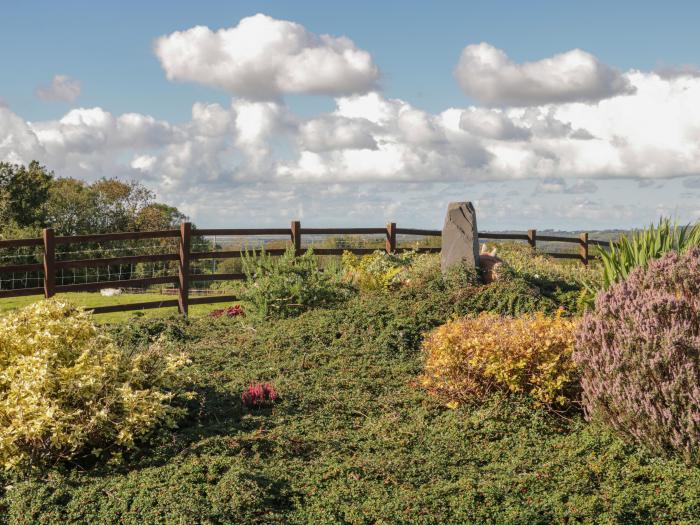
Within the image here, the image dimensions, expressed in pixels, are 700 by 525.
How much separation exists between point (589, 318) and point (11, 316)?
16.3 feet

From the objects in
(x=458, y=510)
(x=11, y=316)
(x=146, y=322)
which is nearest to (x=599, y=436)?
(x=458, y=510)

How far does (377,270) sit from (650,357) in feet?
24.8

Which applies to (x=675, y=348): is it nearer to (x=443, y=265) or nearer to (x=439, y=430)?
(x=439, y=430)

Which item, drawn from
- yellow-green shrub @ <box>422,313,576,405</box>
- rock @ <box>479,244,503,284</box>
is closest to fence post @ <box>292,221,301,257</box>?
rock @ <box>479,244,503,284</box>

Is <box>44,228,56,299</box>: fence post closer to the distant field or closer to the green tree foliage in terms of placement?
the distant field

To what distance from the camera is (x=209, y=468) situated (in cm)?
493

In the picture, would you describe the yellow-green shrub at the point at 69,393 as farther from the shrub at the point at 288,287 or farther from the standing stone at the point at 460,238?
the standing stone at the point at 460,238

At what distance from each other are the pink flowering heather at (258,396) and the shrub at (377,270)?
187 inches

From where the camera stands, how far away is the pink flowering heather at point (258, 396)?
6439mm

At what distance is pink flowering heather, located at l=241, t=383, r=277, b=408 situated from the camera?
6.44 metres

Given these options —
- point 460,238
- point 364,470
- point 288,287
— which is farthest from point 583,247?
point 364,470

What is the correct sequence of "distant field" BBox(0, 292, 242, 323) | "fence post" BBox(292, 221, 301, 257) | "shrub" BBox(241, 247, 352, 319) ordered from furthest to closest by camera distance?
"fence post" BBox(292, 221, 301, 257)
"distant field" BBox(0, 292, 242, 323)
"shrub" BBox(241, 247, 352, 319)

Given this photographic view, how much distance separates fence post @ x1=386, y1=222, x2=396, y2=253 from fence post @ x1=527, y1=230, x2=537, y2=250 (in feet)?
15.6

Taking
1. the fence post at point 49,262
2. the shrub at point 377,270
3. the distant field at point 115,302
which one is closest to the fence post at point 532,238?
the shrub at point 377,270
